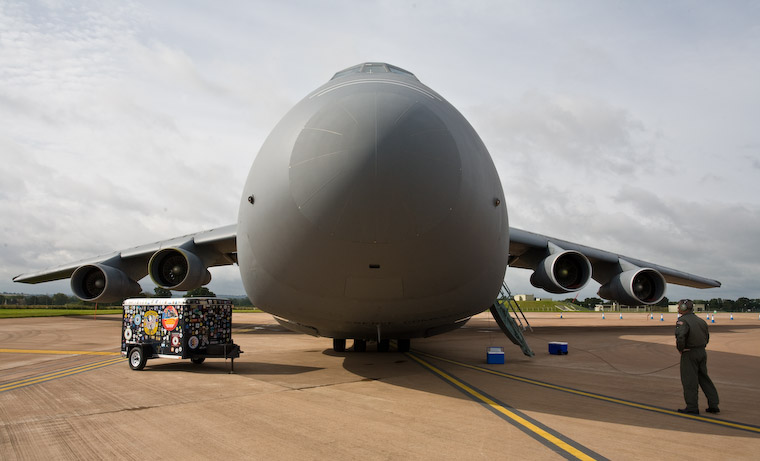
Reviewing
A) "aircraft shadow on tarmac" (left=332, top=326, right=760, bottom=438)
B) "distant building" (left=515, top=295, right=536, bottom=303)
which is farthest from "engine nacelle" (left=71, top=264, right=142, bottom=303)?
"distant building" (left=515, top=295, right=536, bottom=303)

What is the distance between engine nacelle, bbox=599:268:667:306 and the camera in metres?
13.7

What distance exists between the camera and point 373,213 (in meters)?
4.68

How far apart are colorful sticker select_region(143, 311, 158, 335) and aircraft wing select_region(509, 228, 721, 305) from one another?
8.87 m

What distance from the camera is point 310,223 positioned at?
488 centimetres

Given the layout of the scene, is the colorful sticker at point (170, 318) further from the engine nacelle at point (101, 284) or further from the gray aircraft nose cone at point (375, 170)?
the engine nacelle at point (101, 284)

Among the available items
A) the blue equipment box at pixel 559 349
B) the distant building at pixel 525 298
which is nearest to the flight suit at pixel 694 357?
the blue equipment box at pixel 559 349

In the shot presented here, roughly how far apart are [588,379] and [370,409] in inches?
170

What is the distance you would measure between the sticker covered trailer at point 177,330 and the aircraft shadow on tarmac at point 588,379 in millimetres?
2648

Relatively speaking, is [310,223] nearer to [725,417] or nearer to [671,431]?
[671,431]

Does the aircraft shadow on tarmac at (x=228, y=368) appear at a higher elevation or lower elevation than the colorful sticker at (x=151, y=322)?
lower

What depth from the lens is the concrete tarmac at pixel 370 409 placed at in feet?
12.4

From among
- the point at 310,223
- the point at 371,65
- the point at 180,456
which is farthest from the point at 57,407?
the point at 371,65

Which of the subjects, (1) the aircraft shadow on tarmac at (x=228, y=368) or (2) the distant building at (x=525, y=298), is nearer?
(1) the aircraft shadow on tarmac at (x=228, y=368)

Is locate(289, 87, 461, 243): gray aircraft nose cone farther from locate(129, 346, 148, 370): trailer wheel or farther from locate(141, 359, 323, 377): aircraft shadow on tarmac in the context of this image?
locate(129, 346, 148, 370): trailer wheel
